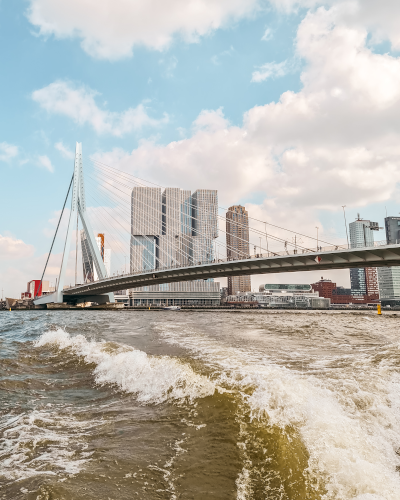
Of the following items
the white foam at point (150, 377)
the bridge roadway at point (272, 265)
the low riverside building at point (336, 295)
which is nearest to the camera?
the white foam at point (150, 377)

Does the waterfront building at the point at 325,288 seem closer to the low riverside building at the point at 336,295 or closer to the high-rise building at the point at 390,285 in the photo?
the low riverside building at the point at 336,295

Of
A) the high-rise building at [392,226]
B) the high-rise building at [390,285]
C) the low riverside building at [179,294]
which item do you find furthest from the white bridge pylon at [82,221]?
the high-rise building at [392,226]

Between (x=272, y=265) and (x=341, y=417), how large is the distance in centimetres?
4098

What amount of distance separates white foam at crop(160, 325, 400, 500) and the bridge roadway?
33500mm

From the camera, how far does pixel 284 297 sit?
428 ft

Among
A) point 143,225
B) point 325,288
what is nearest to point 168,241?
point 143,225

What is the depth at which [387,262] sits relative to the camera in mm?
37094

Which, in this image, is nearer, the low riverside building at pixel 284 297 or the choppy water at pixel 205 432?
the choppy water at pixel 205 432

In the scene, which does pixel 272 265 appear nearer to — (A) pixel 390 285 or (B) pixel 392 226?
(A) pixel 390 285

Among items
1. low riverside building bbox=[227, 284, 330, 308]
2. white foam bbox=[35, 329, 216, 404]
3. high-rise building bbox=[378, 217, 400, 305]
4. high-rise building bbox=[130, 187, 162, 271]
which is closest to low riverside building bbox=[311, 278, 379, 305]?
high-rise building bbox=[378, 217, 400, 305]

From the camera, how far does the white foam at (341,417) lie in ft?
9.14

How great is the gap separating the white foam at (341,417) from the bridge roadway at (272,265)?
110ft

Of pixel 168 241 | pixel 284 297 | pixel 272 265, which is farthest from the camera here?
pixel 168 241

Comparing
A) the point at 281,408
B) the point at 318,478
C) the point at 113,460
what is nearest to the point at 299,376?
the point at 281,408
